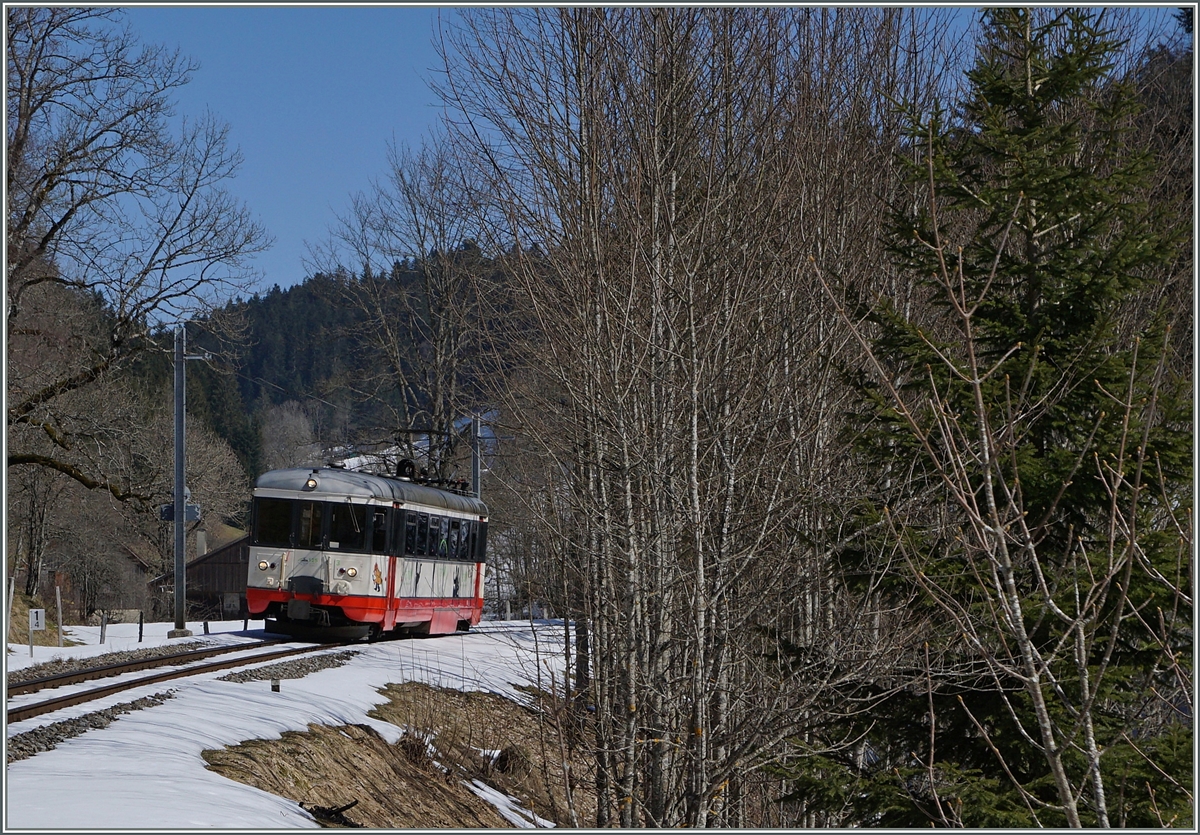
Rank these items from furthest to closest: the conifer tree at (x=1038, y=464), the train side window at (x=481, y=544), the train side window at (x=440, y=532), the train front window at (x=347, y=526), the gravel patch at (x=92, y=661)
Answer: the train side window at (x=481, y=544) → the train side window at (x=440, y=532) → the train front window at (x=347, y=526) → the gravel patch at (x=92, y=661) → the conifer tree at (x=1038, y=464)

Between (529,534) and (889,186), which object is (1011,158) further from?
(529,534)

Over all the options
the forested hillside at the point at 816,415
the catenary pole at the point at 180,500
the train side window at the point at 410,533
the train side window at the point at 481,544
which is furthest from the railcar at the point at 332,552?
the forested hillside at the point at 816,415

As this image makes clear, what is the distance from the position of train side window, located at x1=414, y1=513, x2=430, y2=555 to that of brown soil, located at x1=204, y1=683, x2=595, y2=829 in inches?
224

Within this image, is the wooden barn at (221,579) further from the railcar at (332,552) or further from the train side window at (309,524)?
the train side window at (309,524)

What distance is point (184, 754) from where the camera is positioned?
9.14 m

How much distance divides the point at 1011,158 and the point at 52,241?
16.8 m

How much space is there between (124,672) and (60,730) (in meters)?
5.42

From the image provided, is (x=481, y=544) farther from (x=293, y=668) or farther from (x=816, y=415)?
(x=816, y=415)

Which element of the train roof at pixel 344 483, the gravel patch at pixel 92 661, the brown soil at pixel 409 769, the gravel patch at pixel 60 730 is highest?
the train roof at pixel 344 483

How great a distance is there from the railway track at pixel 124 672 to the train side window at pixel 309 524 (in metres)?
1.68

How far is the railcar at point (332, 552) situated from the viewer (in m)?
19.8

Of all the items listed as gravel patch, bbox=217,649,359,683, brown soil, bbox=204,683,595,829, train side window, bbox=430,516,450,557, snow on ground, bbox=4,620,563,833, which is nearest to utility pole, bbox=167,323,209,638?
train side window, bbox=430,516,450,557

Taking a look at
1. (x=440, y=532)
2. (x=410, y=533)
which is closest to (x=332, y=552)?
(x=410, y=533)

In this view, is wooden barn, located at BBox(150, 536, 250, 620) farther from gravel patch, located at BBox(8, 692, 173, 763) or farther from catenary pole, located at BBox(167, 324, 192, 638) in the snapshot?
gravel patch, located at BBox(8, 692, 173, 763)
